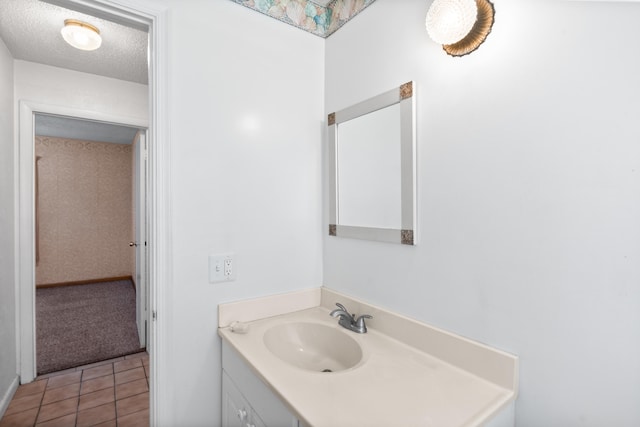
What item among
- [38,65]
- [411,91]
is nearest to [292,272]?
[411,91]

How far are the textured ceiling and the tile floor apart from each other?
223 cm

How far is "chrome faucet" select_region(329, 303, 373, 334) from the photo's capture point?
1.27 m

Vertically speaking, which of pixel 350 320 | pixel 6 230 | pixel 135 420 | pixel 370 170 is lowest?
pixel 135 420

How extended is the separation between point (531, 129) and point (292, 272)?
3.59 feet

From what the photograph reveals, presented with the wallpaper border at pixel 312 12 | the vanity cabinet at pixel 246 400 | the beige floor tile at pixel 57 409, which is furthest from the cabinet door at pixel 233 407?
the wallpaper border at pixel 312 12

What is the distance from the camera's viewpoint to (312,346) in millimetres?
1355

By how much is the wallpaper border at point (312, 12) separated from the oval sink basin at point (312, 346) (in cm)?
140

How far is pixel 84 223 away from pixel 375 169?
17.6ft

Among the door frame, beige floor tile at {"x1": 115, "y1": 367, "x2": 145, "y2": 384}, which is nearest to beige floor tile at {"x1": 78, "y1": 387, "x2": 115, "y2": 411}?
beige floor tile at {"x1": 115, "y1": 367, "x2": 145, "y2": 384}

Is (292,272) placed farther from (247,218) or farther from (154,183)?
(154,183)

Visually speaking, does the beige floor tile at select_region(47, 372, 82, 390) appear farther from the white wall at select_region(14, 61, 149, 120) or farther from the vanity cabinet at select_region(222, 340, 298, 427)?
the white wall at select_region(14, 61, 149, 120)

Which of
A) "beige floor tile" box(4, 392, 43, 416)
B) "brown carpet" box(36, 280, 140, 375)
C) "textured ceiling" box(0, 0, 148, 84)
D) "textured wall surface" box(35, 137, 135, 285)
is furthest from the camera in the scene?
"textured wall surface" box(35, 137, 135, 285)

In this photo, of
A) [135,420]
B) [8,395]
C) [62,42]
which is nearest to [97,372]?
[8,395]

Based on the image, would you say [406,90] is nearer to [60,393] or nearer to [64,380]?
[60,393]
